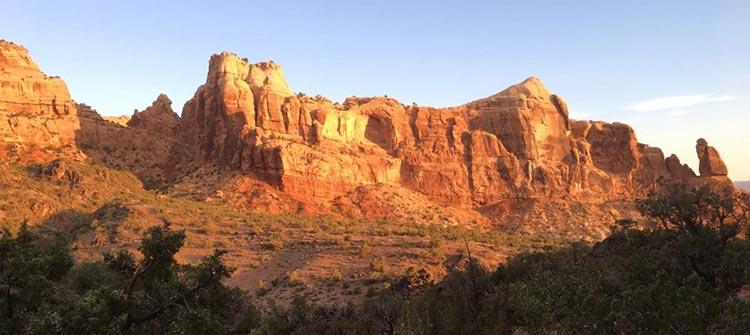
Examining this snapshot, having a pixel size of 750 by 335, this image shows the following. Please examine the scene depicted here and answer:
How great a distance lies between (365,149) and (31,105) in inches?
1522

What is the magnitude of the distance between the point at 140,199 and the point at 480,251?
31094mm

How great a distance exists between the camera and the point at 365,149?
6425cm

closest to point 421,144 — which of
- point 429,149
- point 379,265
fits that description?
point 429,149

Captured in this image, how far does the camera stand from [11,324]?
9.99 metres

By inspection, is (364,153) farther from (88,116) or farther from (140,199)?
(88,116)

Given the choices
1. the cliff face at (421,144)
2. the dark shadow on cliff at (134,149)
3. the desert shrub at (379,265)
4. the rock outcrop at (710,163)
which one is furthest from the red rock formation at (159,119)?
the rock outcrop at (710,163)

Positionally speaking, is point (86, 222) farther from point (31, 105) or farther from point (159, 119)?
point (159, 119)

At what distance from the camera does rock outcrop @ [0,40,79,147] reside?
49.0 m

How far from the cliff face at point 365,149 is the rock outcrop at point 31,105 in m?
0.13

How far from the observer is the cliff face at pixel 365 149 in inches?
2144

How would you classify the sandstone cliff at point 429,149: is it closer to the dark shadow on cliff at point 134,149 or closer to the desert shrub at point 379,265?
the dark shadow on cliff at point 134,149

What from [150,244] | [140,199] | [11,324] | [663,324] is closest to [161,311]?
[150,244]

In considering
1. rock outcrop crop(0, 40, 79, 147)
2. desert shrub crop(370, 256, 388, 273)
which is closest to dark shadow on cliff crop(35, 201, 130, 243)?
rock outcrop crop(0, 40, 79, 147)

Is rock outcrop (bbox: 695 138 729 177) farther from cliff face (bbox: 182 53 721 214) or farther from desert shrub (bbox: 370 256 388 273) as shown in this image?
desert shrub (bbox: 370 256 388 273)
